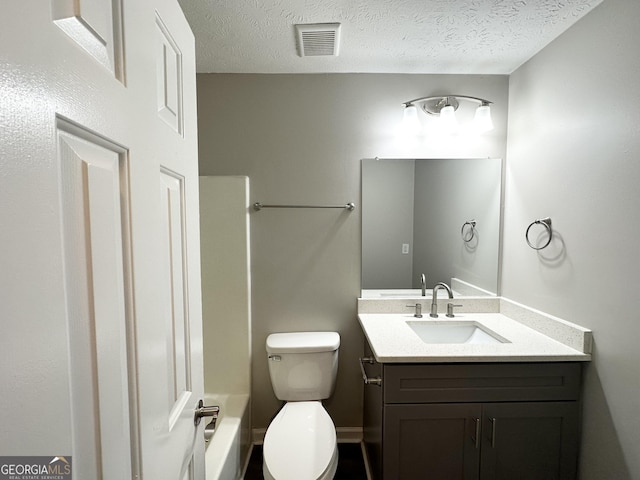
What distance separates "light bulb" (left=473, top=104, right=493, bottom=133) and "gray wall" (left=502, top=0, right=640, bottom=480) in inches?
8.6

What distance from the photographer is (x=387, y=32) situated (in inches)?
59.6

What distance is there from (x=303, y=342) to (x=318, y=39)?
1638 mm

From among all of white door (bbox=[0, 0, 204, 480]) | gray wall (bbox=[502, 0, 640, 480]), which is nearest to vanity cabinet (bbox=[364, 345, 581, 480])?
gray wall (bbox=[502, 0, 640, 480])

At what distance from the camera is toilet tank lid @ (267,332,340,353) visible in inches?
71.3

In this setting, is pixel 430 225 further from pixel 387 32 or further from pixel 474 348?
pixel 387 32

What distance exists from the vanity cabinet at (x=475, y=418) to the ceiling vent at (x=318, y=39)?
5.11 feet

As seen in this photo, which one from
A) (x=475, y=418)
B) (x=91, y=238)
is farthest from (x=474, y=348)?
(x=91, y=238)

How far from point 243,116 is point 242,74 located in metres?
0.25

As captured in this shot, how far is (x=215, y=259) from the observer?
189 centimetres

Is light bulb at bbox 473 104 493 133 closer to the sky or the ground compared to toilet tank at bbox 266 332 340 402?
closer to the sky

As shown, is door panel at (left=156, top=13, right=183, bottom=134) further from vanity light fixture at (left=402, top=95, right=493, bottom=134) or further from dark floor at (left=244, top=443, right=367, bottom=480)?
dark floor at (left=244, top=443, right=367, bottom=480)

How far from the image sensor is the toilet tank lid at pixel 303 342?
5.94 ft

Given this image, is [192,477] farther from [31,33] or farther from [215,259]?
[215,259]

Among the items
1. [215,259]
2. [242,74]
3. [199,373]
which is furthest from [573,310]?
[242,74]
